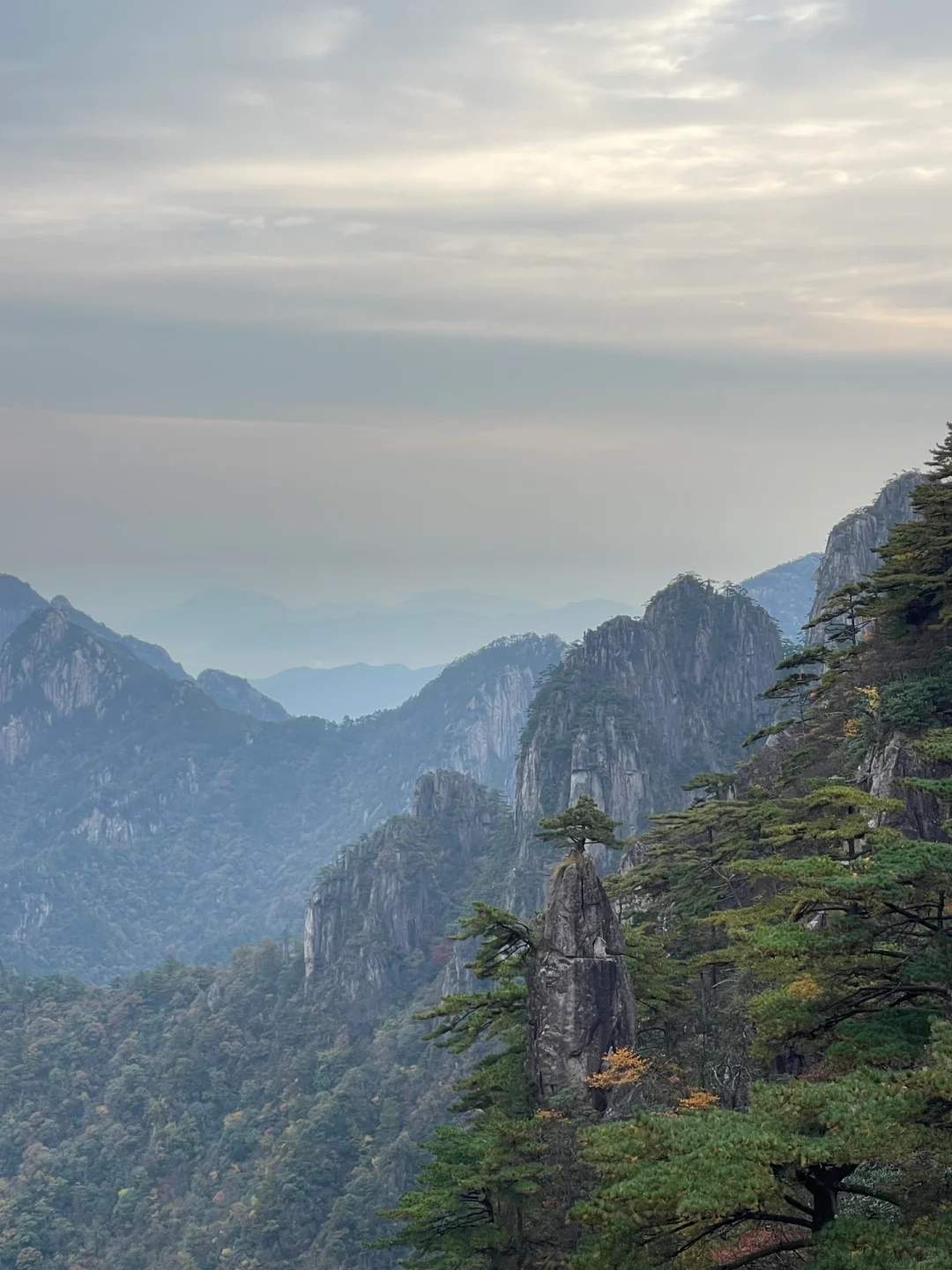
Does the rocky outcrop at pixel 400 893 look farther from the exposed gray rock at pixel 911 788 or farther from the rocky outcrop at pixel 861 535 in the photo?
the exposed gray rock at pixel 911 788

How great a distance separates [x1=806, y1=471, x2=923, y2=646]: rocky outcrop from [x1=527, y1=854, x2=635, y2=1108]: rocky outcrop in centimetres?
9522

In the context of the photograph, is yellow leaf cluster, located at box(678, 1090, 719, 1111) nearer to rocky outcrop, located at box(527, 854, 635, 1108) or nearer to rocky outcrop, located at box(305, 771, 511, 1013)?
rocky outcrop, located at box(527, 854, 635, 1108)

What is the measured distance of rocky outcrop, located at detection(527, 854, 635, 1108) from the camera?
35.4 meters

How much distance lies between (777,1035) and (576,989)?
1532 cm

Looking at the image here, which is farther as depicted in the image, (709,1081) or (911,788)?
(911,788)

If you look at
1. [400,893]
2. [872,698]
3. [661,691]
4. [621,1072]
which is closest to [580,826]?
[621,1072]

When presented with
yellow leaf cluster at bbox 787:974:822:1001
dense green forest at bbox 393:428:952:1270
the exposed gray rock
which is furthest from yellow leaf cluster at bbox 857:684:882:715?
yellow leaf cluster at bbox 787:974:822:1001

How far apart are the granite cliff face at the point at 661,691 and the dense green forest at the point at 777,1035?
9452cm

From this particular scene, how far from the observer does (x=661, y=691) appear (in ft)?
533

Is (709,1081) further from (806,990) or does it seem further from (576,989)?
(806,990)

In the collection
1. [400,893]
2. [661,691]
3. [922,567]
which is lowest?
[400,893]

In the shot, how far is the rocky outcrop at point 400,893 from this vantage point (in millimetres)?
148375

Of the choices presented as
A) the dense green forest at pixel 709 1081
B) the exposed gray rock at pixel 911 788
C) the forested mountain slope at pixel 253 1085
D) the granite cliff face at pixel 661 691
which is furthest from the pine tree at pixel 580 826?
the granite cliff face at pixel 661 691

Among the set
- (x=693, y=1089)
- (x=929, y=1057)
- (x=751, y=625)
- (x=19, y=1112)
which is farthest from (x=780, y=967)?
(x=751, y=625)
